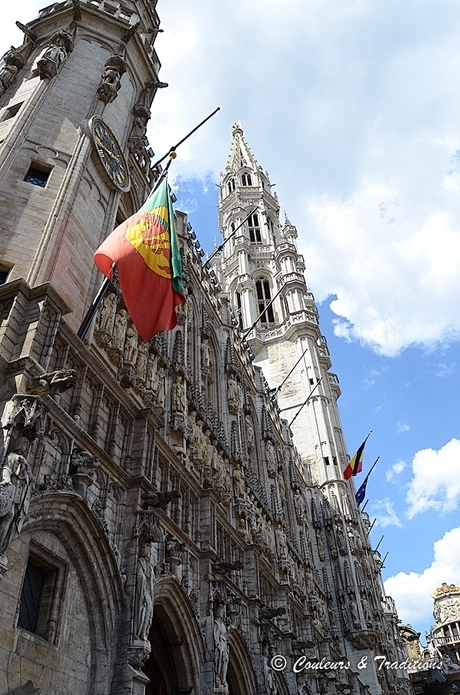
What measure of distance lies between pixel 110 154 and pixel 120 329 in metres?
7.23

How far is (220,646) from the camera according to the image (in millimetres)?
16250

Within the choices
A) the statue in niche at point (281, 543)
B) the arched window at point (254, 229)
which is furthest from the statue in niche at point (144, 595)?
the arched window at point (254, 229)

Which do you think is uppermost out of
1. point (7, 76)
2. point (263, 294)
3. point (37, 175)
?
point (263, 294)

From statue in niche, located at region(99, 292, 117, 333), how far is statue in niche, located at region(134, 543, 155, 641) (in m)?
6.19

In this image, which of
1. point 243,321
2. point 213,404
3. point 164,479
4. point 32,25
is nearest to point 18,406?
point 164,479

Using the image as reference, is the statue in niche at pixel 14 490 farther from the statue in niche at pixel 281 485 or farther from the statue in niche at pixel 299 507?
the statue in niche at pixel 299 507

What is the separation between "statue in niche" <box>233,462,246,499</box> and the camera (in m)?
24.5

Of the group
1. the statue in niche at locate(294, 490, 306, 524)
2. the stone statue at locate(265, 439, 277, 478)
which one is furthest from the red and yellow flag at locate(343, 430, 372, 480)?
the stone statue at locate(265, 439, 277, 478)

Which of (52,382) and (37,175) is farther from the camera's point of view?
(37,175)

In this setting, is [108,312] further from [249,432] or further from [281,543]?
[281,543]

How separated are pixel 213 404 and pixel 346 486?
2355 cm

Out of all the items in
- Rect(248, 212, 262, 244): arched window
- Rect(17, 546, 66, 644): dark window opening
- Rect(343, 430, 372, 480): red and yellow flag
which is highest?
Rect(248, 212, 262, 244): arched window

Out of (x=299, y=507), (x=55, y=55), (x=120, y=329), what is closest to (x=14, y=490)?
(x=120, y=329)

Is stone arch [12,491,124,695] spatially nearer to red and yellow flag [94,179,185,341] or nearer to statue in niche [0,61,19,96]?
red and yellow flag [94,179,185,341]
